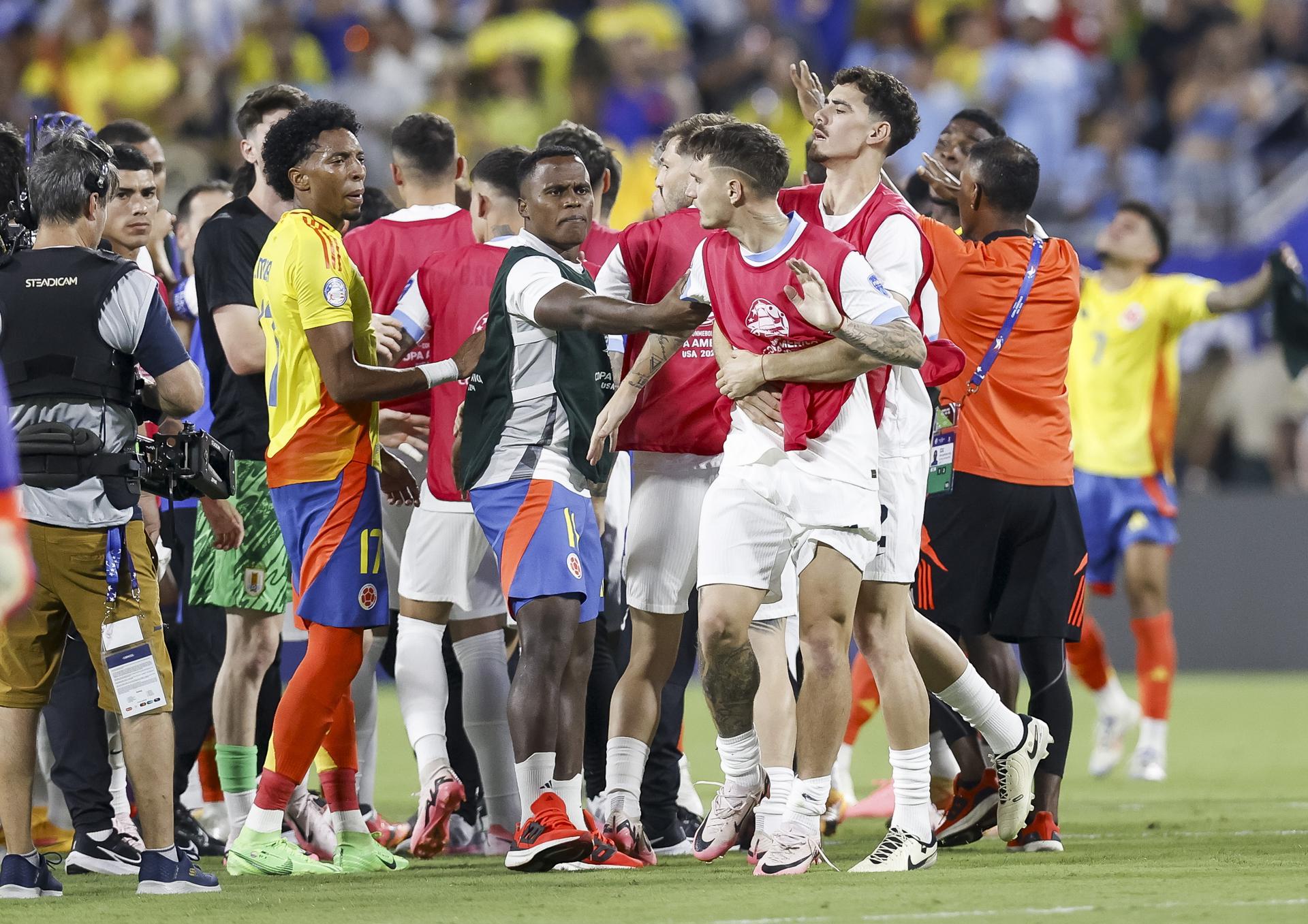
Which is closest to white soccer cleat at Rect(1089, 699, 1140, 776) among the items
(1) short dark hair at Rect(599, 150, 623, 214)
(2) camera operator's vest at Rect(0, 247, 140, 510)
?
(1) short dark hair at Rect(599, 150, 623, 214)

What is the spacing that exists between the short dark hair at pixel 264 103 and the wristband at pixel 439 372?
1886 mm

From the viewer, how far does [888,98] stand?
6.43 meters

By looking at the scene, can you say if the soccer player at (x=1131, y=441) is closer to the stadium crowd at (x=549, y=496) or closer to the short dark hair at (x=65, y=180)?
the stadium crowd at (x=549, y=496)

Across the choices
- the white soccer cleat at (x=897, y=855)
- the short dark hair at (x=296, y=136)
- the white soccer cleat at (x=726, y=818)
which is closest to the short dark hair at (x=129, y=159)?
the short dark hair at (x=296, y=136)

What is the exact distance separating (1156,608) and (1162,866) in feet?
16.3

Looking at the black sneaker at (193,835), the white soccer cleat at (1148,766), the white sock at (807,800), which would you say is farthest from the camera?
the white soccer cleat at (1148,766)

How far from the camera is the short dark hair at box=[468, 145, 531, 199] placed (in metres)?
6.91

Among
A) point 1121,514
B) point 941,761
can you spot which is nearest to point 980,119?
point 941,761

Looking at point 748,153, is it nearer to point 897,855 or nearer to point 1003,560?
point 1003,560

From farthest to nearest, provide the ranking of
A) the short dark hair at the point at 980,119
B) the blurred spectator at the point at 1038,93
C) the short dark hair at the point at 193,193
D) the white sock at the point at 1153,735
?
the blurred spectator at the point at 1038,93 → the white sock at the point at 1153,735 → the short dark hair at the point at 193,193 → the short dark hair at the point at 980,119

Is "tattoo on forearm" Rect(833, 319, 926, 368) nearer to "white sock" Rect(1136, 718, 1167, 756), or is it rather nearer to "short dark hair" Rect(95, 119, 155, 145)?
"short dark hair" Rect(95, 119, 155, 145)

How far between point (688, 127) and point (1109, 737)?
5.23 meters

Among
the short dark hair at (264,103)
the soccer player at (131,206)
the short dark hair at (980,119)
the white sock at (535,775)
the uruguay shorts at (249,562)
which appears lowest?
the white sock at (535,775)

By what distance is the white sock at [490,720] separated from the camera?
6.93 meters
